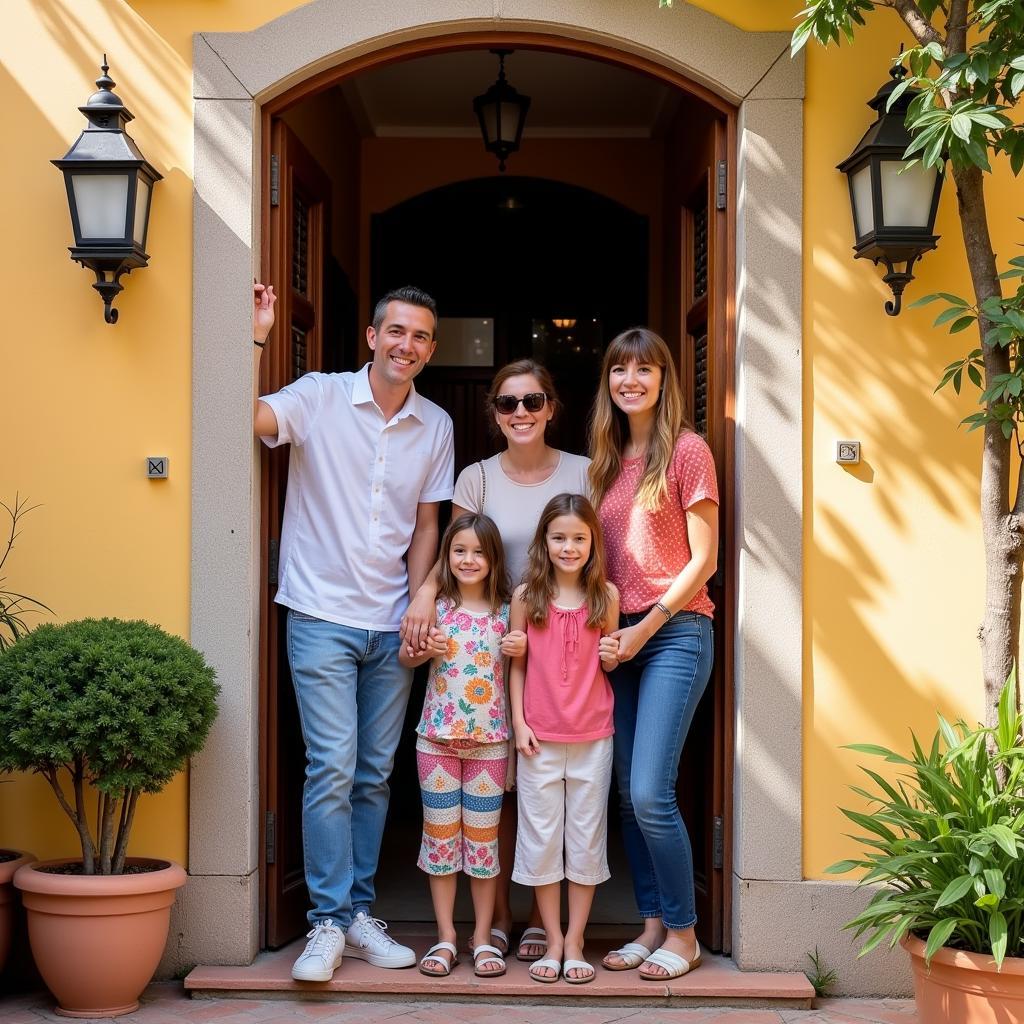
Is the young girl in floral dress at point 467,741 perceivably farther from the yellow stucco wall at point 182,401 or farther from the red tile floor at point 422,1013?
the yellow stucco wall at point 182,401

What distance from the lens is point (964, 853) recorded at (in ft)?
10.2

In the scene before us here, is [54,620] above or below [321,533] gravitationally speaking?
below

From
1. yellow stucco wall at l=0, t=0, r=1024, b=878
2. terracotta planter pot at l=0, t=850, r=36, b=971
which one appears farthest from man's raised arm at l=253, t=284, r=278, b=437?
terracotta planter pot at l=0, t=850, r=36, b=971

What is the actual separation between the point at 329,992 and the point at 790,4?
352cm

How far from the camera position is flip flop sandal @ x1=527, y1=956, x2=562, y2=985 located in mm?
3633

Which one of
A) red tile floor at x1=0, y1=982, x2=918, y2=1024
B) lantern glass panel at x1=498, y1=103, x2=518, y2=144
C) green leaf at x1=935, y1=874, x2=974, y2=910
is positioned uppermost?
lantern glass panel at x1=498, y1=103, x2=518, y2=144

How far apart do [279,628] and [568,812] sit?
1.21 metres

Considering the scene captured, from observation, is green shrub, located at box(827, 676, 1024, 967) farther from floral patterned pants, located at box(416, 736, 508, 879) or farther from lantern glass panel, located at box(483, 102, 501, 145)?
lantern glass panel, located at box(483, 102, 501, 145)

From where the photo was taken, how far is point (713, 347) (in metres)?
4.11

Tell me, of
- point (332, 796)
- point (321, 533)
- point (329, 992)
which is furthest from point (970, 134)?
point (329, 992)

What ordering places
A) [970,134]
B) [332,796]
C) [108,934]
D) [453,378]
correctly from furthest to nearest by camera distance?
[453,378] → [332,796] → [108,934] → [970,134]

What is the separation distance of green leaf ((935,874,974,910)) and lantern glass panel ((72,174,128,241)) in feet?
10.0

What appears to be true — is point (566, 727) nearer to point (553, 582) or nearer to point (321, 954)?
point (553, 582)

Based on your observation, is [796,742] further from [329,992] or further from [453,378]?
[453,378]
